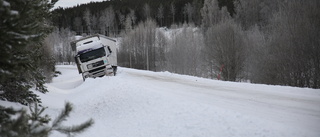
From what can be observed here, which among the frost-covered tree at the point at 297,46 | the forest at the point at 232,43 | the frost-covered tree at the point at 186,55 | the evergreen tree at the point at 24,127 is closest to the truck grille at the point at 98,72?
the forest at the point at 232,43

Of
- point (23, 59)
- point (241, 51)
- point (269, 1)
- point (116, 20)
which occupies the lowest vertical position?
point (23, 59)

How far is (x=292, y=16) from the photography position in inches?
640

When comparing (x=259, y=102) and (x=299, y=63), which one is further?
(x=299, y=63)

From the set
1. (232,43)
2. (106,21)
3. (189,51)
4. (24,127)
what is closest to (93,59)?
(232,43)

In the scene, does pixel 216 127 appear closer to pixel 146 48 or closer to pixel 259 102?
pixel 259 102

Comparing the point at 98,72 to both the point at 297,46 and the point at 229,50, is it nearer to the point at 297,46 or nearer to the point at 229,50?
the point at 229,50

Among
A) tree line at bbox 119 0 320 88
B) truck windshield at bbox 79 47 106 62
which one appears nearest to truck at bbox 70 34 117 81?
truck windshield at bbox 79 47 106 62

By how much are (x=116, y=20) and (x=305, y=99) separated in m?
82.9

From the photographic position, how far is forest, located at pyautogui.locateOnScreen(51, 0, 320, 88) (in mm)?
15945

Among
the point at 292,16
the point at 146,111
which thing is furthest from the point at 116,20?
the point at 146,111

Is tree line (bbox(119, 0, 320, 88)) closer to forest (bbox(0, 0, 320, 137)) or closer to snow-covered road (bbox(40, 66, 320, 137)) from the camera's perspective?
forest (bbox(0, 0, 320, 137))

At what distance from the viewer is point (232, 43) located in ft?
71.5

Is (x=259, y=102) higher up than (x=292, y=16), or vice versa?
(x=292, y=16)

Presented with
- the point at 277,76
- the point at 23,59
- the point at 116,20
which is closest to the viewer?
the point at 23,59
